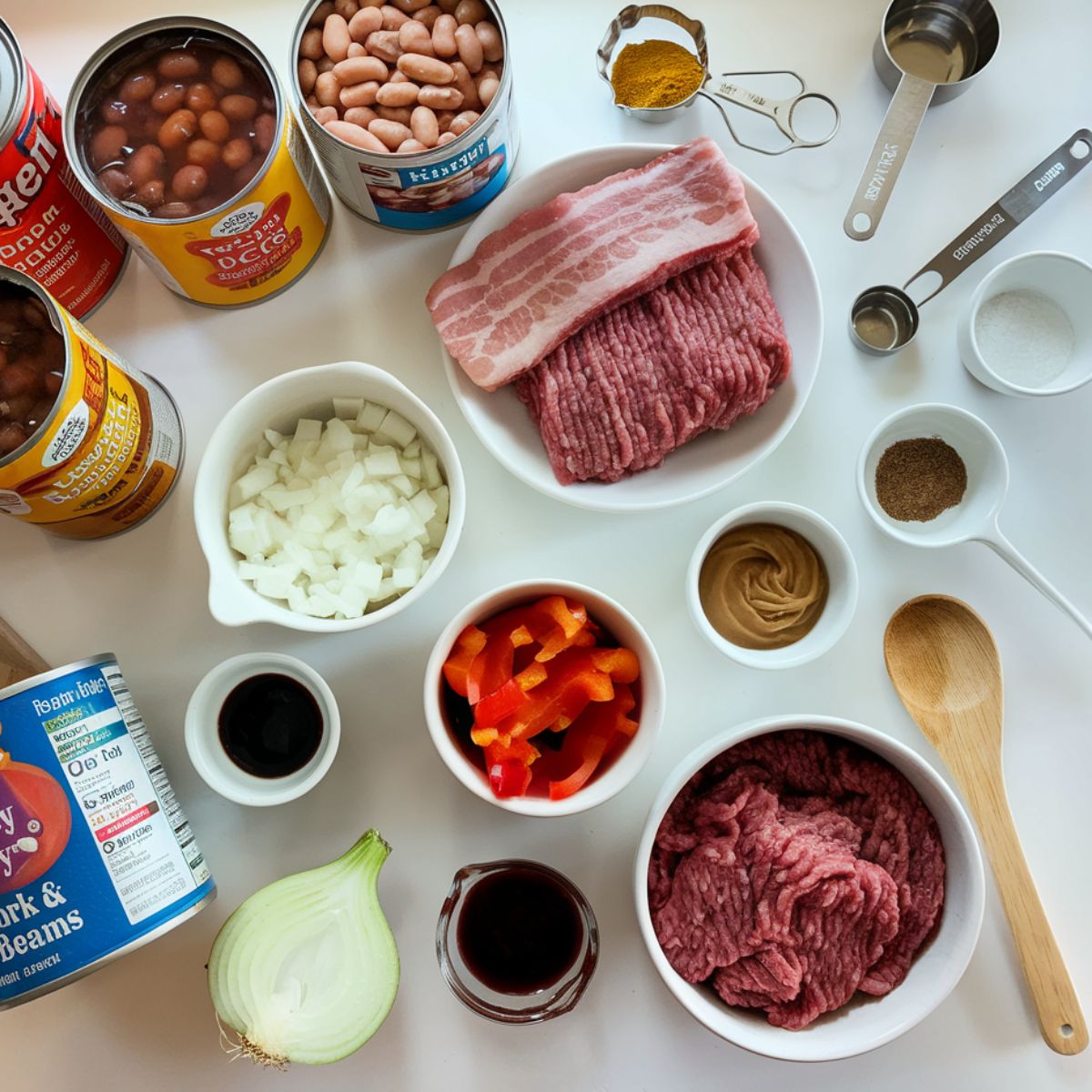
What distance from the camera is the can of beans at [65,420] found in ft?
3.08

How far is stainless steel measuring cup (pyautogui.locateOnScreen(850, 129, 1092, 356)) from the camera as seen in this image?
128 cm

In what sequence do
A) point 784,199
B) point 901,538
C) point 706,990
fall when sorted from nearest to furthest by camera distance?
point 706,990
point 901,538
point 784,199

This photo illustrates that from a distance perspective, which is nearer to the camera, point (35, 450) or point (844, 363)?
point (35, 450)

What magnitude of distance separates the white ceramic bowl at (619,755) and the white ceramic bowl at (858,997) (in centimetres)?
6

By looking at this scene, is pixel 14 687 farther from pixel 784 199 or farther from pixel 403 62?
pixel 784 199

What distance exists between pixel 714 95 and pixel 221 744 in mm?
1120

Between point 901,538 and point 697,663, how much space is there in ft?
1.06

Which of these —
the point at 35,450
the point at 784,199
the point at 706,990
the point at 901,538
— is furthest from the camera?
the point at 784,199

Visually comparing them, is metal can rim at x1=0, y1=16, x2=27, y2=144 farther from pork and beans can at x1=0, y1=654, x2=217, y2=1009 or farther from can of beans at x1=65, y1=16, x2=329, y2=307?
pork and beans can at x1=0, y1=654, x2=217, y2=1009

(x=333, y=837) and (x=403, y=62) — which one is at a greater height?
(x=403, y=62)

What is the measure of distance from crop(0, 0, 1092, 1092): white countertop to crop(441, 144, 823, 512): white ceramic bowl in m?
0.08

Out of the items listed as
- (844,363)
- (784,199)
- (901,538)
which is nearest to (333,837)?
(901,538)

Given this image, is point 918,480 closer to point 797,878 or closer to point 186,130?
point 797,878

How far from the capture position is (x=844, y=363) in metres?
1.31
